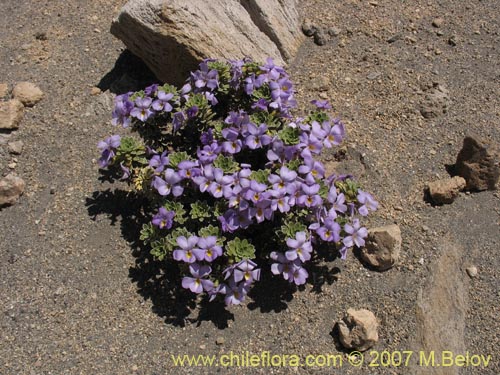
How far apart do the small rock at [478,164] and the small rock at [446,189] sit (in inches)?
2.8

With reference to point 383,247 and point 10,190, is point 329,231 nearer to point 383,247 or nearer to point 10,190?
point 383,247

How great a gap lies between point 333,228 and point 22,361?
5.44 ft

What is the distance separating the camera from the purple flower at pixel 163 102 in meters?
3.14

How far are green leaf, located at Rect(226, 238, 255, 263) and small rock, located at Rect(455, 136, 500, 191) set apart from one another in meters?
1.52

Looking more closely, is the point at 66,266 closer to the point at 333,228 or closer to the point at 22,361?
the point at 22,361

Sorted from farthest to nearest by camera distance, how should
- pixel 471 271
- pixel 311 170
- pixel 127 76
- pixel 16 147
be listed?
pixel 127 76 → pixel 16 147 → pixel 471 271 → pixel 311 170

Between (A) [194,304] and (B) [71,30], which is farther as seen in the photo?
(B) [71,30]

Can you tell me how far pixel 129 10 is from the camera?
3.64 meters

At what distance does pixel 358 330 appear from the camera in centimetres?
298

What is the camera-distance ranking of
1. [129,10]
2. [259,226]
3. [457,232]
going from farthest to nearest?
[129,10], [457,232], [259,226]

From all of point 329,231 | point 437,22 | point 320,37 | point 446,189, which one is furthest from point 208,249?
point 437,22

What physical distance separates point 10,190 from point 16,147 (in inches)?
13.9

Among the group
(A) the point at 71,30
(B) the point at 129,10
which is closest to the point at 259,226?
(B) the point at 129,10

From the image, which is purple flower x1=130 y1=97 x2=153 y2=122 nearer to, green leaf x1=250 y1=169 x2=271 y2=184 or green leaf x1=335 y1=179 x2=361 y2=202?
green leaf x1=250 y1=169 x2=271 y2=184
